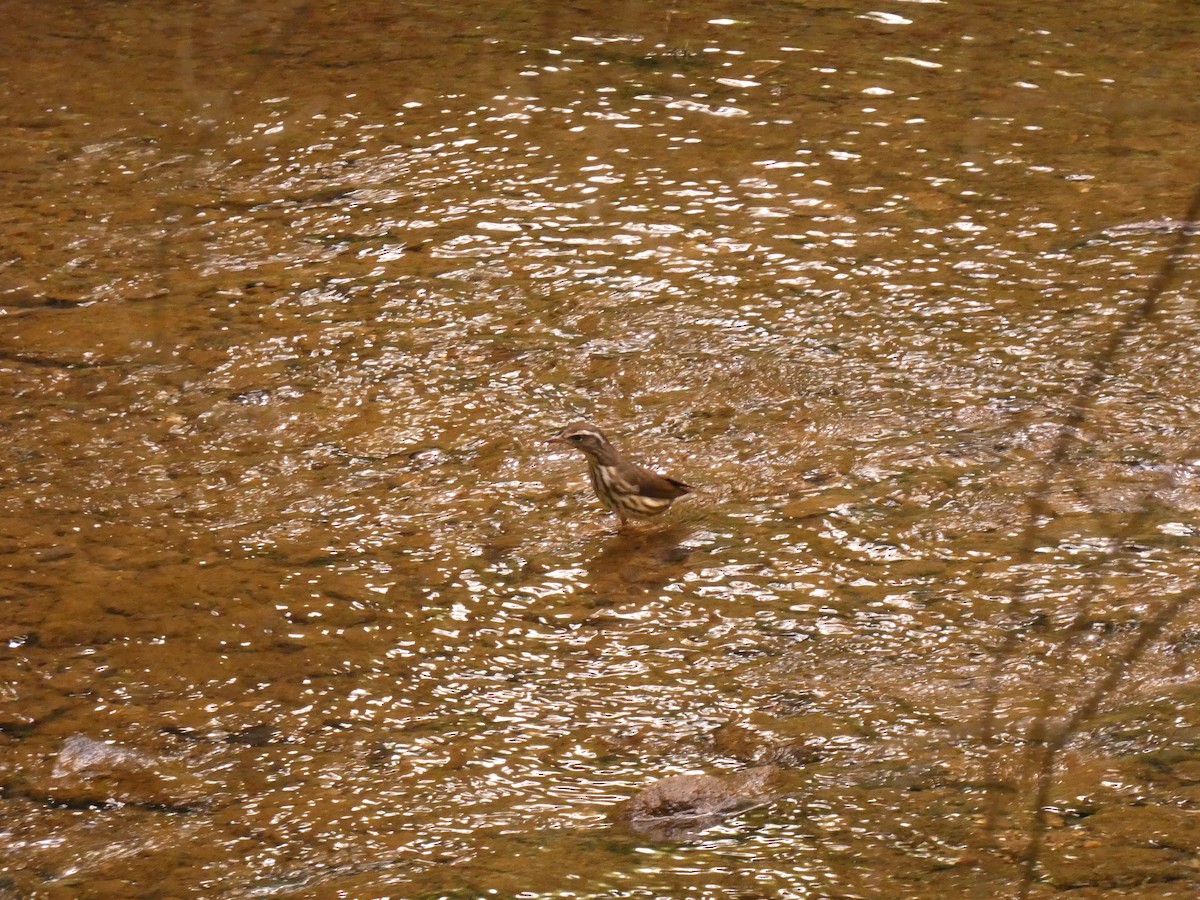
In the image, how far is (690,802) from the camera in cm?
409

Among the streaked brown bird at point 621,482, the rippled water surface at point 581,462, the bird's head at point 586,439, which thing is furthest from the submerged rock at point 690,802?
the bird's head at point 586,439

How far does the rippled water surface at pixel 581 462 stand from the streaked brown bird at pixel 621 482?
128mm

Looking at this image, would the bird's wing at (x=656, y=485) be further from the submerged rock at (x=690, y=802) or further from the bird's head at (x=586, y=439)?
the submerged rock at (x=690, y=802)

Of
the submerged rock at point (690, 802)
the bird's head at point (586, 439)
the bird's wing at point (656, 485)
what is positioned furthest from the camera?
the bird's head at point (586, 439)

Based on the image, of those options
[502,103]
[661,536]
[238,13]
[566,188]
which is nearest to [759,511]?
[661,536]

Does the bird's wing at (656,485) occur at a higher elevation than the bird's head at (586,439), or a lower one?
lower

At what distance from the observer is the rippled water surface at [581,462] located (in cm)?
412

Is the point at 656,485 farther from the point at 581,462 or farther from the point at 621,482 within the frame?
the point at 581,462

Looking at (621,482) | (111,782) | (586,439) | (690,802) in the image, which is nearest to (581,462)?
(586,439)

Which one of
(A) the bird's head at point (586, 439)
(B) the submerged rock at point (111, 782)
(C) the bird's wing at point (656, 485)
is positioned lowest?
(B) the submerged rock at point (111, 782)

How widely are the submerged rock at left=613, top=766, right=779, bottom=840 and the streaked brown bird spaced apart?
1.35 m

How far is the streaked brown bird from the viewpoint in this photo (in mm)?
5355

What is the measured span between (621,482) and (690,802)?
1522mm

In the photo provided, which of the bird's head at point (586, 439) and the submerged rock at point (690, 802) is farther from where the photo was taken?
the bird's head at point (586, 439)
